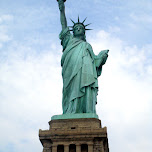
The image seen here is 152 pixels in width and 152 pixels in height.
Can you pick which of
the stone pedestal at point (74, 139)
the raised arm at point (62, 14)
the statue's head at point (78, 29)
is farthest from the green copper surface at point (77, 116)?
the raised arm at point (62, 14)

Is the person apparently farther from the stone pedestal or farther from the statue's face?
the stone pedestal

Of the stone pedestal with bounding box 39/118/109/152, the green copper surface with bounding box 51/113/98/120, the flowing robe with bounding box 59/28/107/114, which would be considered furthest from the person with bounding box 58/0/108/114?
the stone pedestal with bounding box 39/118/109/152

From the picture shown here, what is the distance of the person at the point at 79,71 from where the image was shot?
730 inches

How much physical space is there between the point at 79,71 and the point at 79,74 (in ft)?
0.73

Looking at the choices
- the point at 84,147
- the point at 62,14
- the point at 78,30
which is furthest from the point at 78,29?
the point at 84,147

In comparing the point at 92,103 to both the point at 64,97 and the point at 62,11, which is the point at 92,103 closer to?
the point at 64,97

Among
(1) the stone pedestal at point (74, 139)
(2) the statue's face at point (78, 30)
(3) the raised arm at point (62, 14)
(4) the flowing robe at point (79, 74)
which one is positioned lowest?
(1) the stone pedestal at point (74, 139)

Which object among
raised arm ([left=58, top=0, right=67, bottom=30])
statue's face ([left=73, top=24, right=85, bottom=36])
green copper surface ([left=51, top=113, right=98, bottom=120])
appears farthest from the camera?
raised arm ([left=58, top=0, right=67, bottom=30])

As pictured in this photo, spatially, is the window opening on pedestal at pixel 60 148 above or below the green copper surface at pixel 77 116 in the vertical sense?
below

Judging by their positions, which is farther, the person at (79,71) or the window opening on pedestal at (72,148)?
the person at (79,71)

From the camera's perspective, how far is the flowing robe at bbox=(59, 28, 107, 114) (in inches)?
728

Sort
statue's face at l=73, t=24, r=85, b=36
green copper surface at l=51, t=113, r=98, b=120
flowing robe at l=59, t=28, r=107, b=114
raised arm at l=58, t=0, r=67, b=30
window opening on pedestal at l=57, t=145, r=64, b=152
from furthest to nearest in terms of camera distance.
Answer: raised arm at l=58, t=0, r=67, b=30, statue's face at l=73, t=24, r=85, b=36, flowing robe at l=59, t=28, r=107, b=114, green copper surface at l=51, t=113, r=98, b=120, window opening on pedestal at l=57, t=145, r=64, b=152

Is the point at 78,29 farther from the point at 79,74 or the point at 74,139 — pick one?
the point at 74,139

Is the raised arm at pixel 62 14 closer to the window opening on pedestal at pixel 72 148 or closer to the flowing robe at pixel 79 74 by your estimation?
the flowing robe at pixel 79 74
